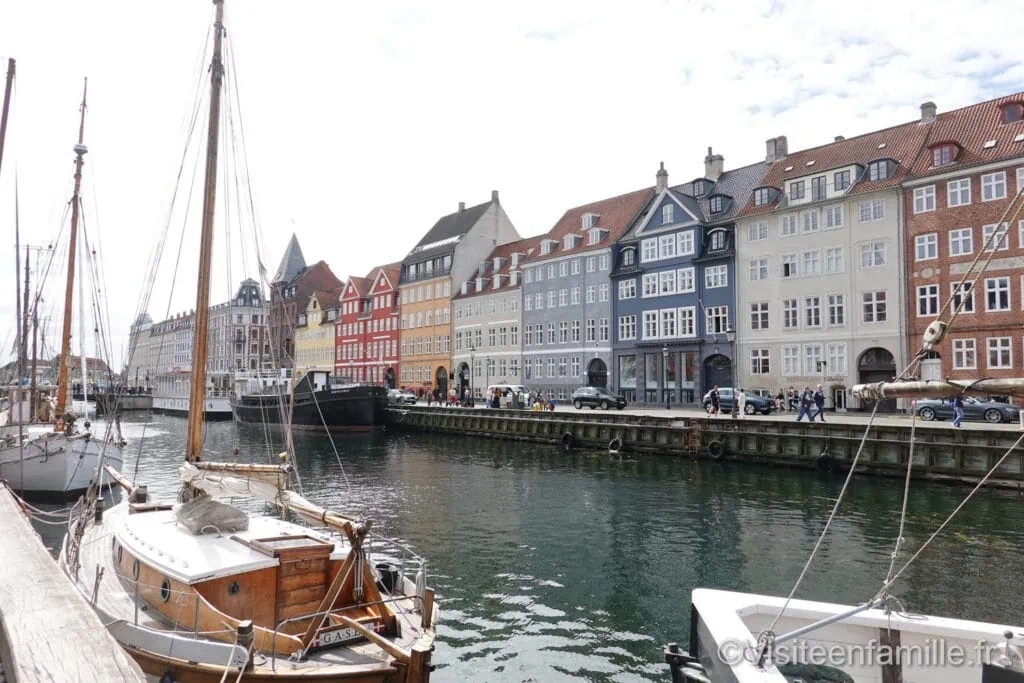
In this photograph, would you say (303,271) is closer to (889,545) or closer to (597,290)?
(597,290)

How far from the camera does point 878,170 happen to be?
40781mm

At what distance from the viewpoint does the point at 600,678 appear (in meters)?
9.59

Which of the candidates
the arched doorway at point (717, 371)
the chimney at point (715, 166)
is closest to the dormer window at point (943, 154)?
the arched doorway at point (717, 371)

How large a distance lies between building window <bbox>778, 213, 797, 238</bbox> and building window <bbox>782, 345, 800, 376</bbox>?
7.24 m

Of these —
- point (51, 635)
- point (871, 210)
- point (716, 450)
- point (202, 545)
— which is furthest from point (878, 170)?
point (51, 635)

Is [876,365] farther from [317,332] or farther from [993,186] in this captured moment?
[317,332]

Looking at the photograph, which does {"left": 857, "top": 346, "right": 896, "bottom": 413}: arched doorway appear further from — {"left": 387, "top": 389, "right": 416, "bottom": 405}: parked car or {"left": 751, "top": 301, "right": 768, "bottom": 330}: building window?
{"left": 387, "top": 389, "right": 416, "bottom": 405}: parked car

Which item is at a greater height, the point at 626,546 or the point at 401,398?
the point at 401,398

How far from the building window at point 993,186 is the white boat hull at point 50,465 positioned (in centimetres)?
4170

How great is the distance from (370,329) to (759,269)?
176 ft

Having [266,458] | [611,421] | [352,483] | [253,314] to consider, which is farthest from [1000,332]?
[253,314]

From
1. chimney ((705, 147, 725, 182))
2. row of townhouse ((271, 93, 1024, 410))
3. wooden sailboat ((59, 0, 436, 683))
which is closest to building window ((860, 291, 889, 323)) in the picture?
row of townhouse ((271, 93, 1024, 410))

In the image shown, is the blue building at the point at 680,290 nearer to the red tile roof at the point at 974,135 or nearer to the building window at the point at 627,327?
the building window at the point at 627,327

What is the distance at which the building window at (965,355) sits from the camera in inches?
1420
